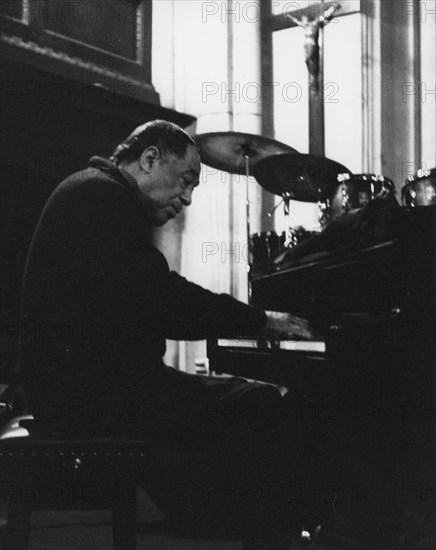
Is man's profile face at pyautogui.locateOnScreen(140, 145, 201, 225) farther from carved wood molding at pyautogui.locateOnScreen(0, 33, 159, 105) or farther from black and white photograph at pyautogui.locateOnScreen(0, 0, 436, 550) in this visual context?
carved wood molding at pyautogui.locateOnScreen(0, 33, 159, 105)

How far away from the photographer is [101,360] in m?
1.91

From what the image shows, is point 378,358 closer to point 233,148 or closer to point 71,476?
point 71,476

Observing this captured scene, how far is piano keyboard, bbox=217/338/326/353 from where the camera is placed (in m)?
1.93

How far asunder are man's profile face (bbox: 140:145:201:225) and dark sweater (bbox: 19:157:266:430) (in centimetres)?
28

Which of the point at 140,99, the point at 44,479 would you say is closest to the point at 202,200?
the point at 140,99

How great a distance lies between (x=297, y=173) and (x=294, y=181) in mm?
119

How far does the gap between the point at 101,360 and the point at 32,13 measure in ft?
9.87

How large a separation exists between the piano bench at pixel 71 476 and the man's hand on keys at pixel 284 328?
0.40m

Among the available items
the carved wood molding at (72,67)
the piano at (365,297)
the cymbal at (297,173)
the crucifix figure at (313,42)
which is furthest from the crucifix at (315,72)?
the piano at (365,297)

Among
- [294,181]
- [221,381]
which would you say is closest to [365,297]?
[221,381]

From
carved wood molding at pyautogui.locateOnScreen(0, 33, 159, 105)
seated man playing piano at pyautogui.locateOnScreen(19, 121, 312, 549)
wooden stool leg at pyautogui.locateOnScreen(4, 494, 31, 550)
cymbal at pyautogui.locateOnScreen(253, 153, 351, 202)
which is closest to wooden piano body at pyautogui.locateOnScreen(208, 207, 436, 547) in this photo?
seated man playing piano at pyautogui.locateOnScreen(19, 121, 312, 549)

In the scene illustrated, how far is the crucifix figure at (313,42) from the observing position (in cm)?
435

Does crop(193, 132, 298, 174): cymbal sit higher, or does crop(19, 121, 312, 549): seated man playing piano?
crop(193, 132, 298, 174): cymbal

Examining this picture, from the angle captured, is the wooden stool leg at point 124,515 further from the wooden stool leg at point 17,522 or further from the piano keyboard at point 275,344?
the piano keyboard at point 275,344
